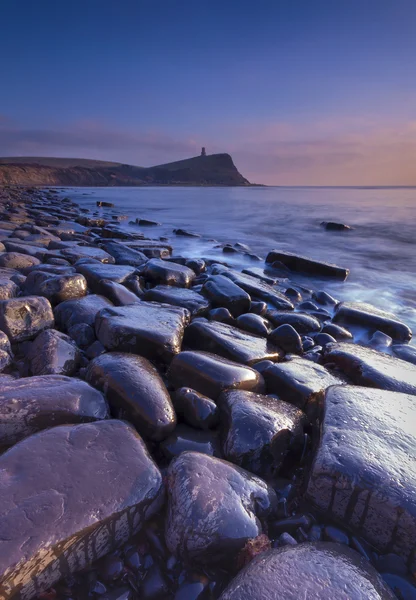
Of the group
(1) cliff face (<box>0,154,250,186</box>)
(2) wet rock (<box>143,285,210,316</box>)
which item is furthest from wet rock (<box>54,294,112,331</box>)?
(1) cliff face (<box>0,154,250,186</box>)

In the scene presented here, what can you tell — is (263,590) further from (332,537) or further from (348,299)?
(348,299)

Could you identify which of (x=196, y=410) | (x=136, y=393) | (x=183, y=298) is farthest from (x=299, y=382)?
(x=183, y=298)

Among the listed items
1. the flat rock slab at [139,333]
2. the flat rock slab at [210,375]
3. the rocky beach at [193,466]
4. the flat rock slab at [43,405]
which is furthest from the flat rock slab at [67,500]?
the flat rock slab at [139,333]

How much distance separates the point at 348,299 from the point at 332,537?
13.5 feet

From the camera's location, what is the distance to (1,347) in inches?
82.7

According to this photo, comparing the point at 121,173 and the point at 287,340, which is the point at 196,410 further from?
the point at 121,173

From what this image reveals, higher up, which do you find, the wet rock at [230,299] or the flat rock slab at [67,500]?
the flat rock slab at [67,500]

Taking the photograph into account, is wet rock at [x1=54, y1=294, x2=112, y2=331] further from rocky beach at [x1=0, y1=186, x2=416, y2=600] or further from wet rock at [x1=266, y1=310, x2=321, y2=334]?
wet rock at [x1=266, y1=310, x2=321, y2=334]

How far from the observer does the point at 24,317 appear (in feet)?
8.07

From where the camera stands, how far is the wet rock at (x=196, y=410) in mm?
1728

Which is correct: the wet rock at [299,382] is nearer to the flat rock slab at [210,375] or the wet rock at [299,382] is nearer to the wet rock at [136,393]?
the flat rock slab at [210,375]

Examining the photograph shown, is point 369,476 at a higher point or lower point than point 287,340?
higher

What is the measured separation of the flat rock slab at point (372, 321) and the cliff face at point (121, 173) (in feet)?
157

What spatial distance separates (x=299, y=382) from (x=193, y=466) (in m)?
0.99
